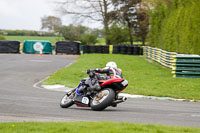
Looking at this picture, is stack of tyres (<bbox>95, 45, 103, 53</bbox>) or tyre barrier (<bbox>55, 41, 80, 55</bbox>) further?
tyre barrier (<bbox>55, 41, 80, 55</bbox>)

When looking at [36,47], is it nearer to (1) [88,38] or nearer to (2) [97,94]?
(1) [88,38]

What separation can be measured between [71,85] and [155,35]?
21.6 m

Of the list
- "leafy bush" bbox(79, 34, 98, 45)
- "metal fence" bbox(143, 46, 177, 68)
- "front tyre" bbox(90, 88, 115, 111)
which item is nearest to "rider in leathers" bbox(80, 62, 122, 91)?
"front tyre" bbox(90, 88, 115, 111)

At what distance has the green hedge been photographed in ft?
73.7

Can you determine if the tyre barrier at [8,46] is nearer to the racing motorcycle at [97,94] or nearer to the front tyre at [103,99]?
the racing motorcycle at [97,94]

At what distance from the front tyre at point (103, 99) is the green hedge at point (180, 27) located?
12769 mm

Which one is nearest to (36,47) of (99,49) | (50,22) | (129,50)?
(99,49)

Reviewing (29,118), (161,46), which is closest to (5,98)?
(29,118)

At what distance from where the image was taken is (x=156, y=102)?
41.9ft

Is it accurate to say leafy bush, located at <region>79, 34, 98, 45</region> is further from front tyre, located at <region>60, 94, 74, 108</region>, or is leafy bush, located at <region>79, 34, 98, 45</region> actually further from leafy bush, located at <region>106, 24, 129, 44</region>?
front tyre, located at <region>60, 94, 74, 108</region>

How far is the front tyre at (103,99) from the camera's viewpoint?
387 inches

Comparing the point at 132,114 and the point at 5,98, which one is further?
the point at 5,98

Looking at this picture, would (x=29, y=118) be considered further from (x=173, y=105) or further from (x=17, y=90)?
(x=17, y=90)

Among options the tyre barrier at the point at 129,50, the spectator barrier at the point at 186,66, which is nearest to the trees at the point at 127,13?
the tyre barrier at the point at 129,50
